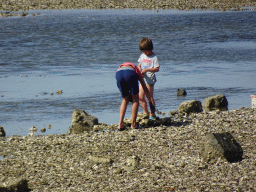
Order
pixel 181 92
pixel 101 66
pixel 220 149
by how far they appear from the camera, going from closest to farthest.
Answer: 1. pixel 220 149
2. pixel 181 92
3. pixel 101 66

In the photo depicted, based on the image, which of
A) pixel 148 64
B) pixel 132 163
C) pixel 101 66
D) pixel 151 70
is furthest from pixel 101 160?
pixel 101 66

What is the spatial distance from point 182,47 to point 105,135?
1553cm

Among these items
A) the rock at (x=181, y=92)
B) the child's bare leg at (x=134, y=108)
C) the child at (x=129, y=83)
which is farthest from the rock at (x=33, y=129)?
the rock at (x=181, y=92)

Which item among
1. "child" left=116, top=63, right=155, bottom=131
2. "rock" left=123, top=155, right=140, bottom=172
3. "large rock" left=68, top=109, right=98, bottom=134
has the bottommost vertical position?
"large rock" left=68, top=109, right=98, bottom=134

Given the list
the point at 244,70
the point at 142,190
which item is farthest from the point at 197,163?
the point at 244,70

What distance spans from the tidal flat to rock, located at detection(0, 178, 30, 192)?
22 cm

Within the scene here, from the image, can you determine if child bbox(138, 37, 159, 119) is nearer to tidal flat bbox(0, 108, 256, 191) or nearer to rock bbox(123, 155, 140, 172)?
tidal flat bbox(0, 108, 256, 191)

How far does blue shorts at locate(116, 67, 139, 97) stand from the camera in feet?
25.8

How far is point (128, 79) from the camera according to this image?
7.86 meters

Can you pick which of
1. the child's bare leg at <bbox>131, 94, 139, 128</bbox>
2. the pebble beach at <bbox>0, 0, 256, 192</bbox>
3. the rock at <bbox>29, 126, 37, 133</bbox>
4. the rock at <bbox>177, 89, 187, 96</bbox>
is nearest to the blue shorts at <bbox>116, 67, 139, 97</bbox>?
the child's bare leg at <bbox>131, 94, 139, 128</bbox>

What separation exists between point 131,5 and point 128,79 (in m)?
48.4

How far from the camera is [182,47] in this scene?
22.5 meters

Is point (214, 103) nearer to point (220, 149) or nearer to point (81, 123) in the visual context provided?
point (81, 123)

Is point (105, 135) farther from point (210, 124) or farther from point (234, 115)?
point (234, 115)
